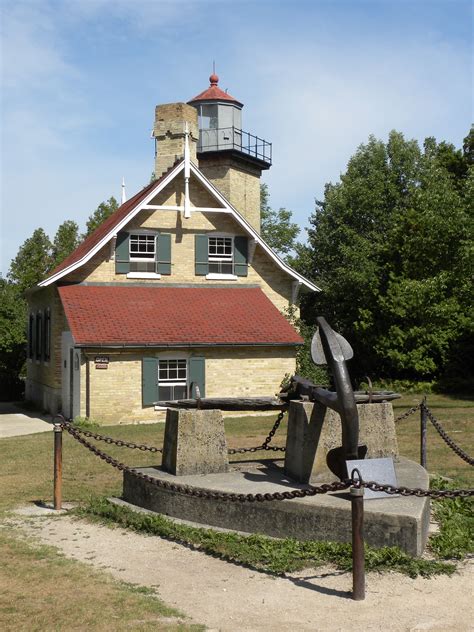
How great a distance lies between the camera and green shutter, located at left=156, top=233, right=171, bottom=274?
24.3m

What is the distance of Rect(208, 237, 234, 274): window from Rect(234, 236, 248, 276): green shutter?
0.15 metres

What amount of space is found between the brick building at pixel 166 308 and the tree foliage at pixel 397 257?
183 inches

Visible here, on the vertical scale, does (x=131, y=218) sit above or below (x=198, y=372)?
above

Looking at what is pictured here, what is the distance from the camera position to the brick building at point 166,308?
2145cm

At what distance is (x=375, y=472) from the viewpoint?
303 inches

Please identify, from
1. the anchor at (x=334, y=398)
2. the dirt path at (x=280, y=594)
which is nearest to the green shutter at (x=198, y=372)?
the anchor at (x=334, y=398)

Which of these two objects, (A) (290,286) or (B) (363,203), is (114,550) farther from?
(B) (363,203)

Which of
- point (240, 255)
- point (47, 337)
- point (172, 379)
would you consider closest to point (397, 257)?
point (240, 255)

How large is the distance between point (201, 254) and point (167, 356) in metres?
4.37

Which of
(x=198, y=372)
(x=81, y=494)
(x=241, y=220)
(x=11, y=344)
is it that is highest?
(x=241, y=220)

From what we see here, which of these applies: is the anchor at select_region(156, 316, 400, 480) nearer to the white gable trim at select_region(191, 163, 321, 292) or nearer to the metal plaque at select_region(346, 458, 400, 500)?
the metal plaque at select_region(346, 458, 400, 500)

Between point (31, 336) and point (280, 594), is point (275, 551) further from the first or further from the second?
point (31, 336)

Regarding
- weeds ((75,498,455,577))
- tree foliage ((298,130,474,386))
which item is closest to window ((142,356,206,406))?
tree foliage ((298,130,474,386))

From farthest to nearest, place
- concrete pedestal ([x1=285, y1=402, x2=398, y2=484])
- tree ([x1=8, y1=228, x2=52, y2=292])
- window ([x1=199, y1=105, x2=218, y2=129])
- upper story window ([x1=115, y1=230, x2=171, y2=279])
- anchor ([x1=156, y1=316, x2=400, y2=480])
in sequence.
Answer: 1. tree ([x1=8, y1=228, x2=52, y2=292])
2. window ([x1=199, y1=105, x2=218, y2=129])
3. upper story window ([x1=115, y1=230, x2=171, y2=279])
4. concrete pedestal ([x1=285, y1=402, x2=398, y2=484])
5. anchor ([x1=156, y1=316, x2=400, y2=480])
